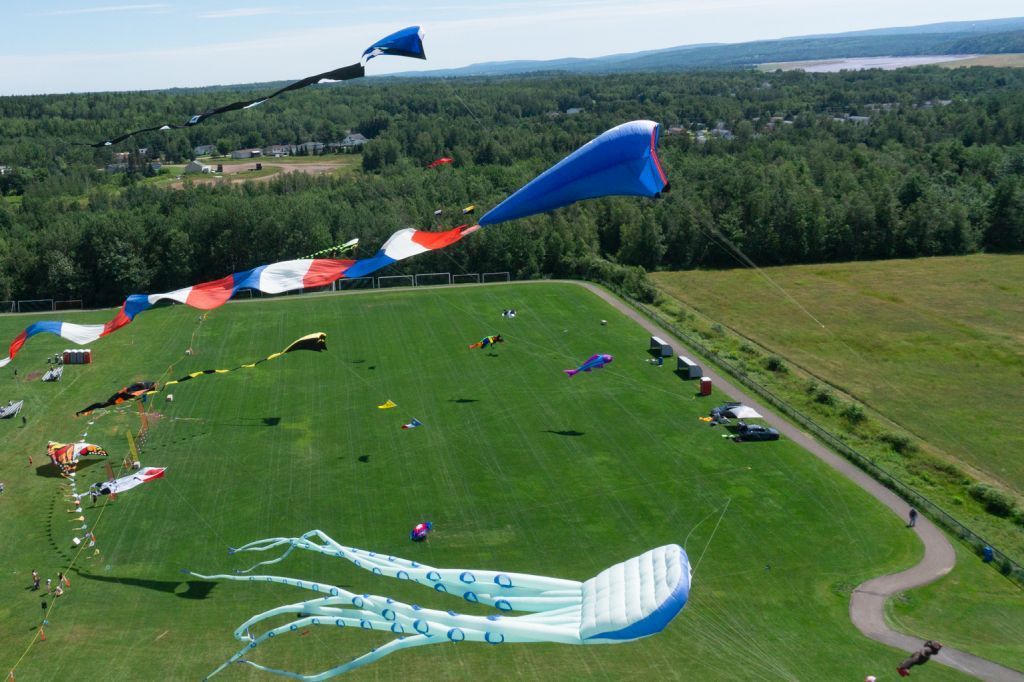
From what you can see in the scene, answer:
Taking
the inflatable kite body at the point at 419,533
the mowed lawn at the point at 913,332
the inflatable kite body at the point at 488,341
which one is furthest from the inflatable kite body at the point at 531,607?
the inflatable kite body at the point at 488,341

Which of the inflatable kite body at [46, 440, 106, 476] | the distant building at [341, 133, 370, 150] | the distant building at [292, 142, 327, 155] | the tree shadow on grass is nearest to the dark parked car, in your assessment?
the tree shadow on grass

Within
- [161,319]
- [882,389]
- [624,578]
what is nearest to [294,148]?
[161,319]

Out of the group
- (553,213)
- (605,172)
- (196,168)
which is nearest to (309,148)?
(196,168)

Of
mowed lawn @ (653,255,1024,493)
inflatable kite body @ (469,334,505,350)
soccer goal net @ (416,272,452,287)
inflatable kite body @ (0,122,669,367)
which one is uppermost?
inflatable kite body @ (0,122,669,367)

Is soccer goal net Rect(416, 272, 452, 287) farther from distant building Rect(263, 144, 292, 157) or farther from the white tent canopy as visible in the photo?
distant building Rect(263, 144, 292, 157)

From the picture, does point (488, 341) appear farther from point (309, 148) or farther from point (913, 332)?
point (309, 148)

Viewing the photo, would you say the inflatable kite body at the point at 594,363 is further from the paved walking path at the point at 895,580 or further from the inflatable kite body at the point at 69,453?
the inflatable kite body at the point at 69,453

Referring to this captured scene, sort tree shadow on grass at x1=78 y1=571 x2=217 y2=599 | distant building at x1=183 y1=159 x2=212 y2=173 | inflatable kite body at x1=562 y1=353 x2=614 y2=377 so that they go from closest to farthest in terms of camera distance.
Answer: tree shadow on grass at x1=78 y1=571 x2=217 y2=599 → inflatable kite body at x1=562 y1=353 x2=614 y2=377 → distant building at x1=183 y1=159 x2=212 y2=173
